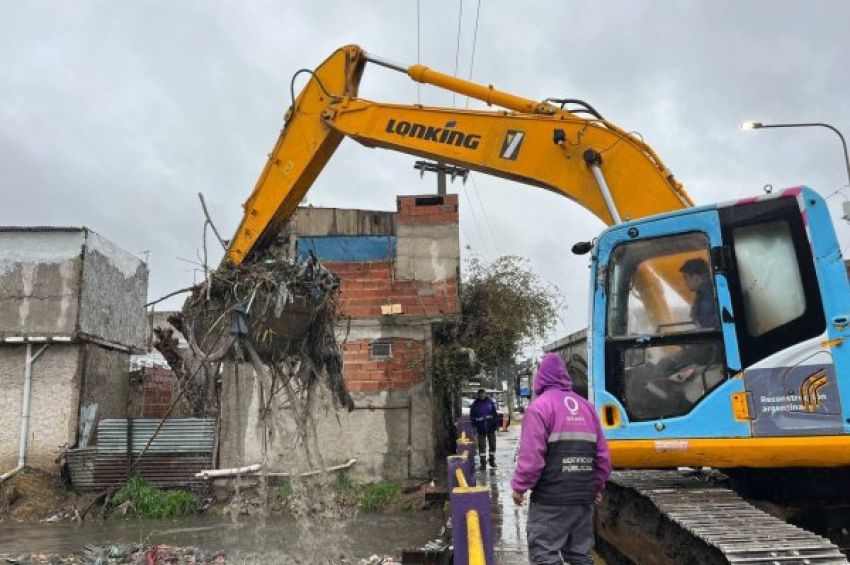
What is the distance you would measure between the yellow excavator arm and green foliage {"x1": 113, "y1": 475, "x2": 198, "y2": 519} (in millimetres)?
5773

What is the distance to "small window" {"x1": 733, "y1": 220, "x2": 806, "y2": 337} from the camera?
15.4ft

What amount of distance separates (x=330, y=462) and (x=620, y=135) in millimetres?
7694

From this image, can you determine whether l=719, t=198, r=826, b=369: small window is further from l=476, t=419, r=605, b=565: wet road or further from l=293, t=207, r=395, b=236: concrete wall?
l=293, t=207, r=395, b=236: concrete wall

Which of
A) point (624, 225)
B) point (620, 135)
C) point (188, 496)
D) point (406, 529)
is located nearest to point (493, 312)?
point (406, 529)

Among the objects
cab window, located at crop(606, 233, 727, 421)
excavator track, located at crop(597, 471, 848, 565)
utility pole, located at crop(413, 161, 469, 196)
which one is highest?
utility pole, located at crop(413, 161, 469, 196)

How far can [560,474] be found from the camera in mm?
4277

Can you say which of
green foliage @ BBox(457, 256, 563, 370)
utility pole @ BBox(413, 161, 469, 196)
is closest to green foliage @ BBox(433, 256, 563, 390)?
green foliage @ BBox(457, 256, 563, 370)

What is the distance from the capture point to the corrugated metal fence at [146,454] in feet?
38.9

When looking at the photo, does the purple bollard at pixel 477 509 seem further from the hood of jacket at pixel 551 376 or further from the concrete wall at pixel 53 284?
the concrete wall at pixel 53 284

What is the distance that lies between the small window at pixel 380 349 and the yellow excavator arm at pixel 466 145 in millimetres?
4401

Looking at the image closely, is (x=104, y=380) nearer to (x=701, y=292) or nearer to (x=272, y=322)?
(x=272, y=322)

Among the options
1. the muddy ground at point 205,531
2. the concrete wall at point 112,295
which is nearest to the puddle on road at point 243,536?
the muddy ground at point 205,531

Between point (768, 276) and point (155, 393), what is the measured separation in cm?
1340

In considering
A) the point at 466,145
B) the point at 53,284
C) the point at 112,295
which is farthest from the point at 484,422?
the point at 53,284
